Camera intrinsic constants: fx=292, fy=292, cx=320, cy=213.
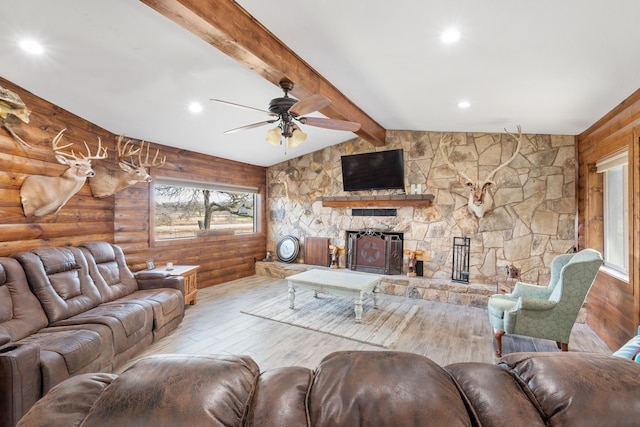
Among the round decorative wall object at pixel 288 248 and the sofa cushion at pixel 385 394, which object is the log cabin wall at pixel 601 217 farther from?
the round decorative wall object at pixel 288 248

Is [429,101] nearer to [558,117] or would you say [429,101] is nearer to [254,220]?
[558,117]

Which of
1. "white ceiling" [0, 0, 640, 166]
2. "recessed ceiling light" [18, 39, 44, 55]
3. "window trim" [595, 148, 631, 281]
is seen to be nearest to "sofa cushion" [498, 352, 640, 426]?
"white ceiling" [0, 0, 640, 166]

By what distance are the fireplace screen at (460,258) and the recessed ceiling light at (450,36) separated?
11.3ft

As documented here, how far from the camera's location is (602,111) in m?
3.24

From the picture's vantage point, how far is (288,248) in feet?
21.3

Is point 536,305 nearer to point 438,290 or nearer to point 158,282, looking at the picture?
point 438,290

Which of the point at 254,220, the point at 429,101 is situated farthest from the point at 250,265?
the point at 429,101

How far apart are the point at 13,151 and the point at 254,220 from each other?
428cm

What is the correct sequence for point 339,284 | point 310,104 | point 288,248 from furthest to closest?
1. point 288,248
2. point 339,284
3. point 310,104

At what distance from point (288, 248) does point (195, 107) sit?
3.67 metres

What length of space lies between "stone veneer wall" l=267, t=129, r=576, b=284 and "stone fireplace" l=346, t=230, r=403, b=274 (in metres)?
0.14

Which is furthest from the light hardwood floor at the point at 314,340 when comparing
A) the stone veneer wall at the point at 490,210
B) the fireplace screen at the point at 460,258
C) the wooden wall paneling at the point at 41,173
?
the wooden wall paneling at the point at 41,173

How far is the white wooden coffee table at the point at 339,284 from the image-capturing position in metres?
3.77

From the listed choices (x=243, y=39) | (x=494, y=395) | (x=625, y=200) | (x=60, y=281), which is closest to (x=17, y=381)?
(x=60, y=281)
